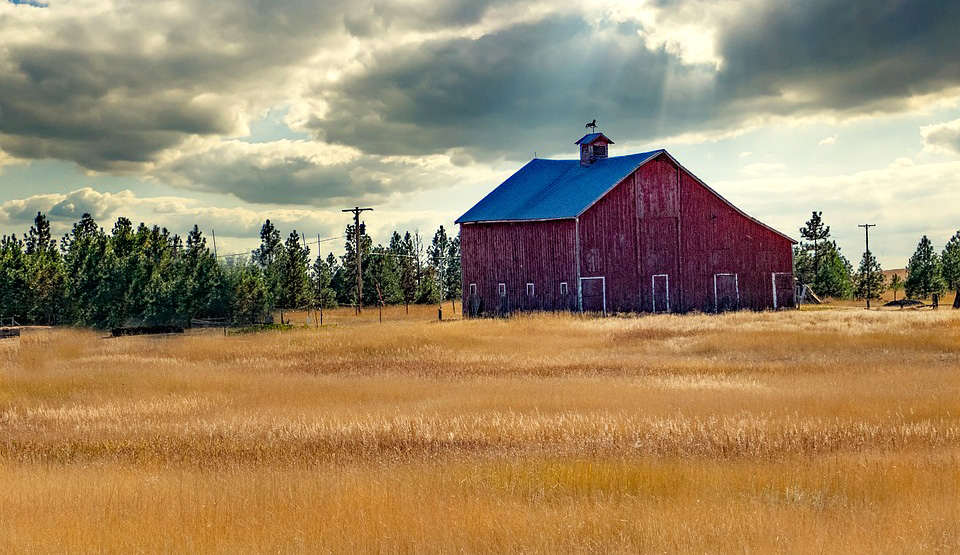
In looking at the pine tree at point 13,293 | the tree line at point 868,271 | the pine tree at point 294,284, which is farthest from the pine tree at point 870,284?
the pine tree at point 13,293

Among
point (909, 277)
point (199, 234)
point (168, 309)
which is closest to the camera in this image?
point (168, 309)

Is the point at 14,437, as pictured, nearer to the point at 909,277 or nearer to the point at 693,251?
the point at 693,251

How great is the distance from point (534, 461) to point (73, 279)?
62.2m

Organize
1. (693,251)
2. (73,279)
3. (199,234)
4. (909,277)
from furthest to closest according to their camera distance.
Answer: (199,234)
(909,277)
(73,279)
(693,251)

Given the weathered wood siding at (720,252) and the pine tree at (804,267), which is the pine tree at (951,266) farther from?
the weathered wood siding at (720,252)

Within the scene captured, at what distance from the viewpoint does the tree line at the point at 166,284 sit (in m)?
57.1

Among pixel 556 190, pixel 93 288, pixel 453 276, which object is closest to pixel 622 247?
pixel 556 190

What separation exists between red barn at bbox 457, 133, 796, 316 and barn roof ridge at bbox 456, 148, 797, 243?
4.1 inches

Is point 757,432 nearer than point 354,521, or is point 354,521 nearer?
point 354,521

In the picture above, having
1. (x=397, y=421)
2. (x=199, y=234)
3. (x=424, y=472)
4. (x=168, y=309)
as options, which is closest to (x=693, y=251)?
(x=168, y=309)

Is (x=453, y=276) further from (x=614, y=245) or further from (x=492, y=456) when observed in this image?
(x=492, y=456)

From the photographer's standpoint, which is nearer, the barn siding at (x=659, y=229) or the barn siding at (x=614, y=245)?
the barn siding at (x=614, y=245)

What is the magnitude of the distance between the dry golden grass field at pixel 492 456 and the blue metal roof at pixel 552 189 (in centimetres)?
2307

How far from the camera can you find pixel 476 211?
181ft
